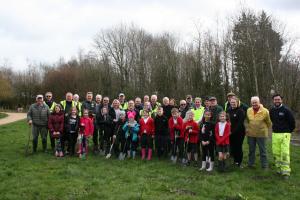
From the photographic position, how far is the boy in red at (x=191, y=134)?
9.91 metres

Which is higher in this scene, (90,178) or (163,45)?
(163,45)

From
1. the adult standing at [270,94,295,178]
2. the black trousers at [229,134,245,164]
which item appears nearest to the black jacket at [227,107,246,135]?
the black trousers at [229,134,245,164]

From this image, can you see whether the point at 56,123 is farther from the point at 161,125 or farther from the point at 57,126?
the point at 161,125

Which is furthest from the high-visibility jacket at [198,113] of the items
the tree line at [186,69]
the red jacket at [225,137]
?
the tree line at [186,69]

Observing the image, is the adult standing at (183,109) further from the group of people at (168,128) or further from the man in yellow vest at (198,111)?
the man in yellow vest at (198,111)

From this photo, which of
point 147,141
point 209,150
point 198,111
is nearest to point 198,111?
point 198,111

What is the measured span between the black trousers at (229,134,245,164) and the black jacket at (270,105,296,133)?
3.77 ft

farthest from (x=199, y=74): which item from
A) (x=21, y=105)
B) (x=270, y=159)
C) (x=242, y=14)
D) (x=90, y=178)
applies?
(x=21, y=105)

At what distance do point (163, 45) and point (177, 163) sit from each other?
32.9 metres

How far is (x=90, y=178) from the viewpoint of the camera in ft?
26.7

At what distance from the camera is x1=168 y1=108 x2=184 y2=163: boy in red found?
1022 centimetres

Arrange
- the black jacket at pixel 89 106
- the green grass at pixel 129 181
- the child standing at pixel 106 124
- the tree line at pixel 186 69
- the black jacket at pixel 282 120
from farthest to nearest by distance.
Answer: the tree line at pixel 186 69
the black jacket at pixel 89 106
the child standing at pixel 106 124
the black jacket at pixel 282 120
the green grass at pixel 129 181

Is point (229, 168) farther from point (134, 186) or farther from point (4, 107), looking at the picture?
point (4, 107)

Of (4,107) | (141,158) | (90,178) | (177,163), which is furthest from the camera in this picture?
(4,107)
